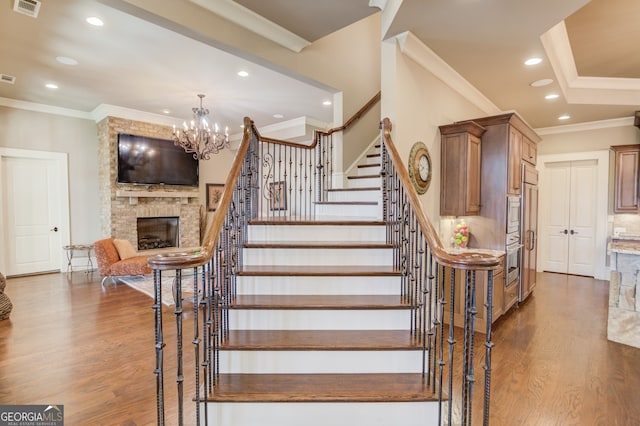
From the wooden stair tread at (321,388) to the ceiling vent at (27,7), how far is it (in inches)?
154

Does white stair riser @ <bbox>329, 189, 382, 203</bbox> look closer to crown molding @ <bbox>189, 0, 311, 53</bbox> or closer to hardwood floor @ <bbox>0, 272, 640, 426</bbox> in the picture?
crown molding @ <bbox>189, 0, 311, 53</bbox>

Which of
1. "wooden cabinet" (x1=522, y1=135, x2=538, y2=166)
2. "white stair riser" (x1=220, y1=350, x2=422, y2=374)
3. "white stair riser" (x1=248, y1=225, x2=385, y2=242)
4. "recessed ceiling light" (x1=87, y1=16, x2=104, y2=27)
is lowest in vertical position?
"white stair riser" (x1=220, y1=350, x2=422, y2=374)

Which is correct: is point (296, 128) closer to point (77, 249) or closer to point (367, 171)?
point (367, 171)

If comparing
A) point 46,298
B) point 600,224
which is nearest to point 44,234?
point 46,298

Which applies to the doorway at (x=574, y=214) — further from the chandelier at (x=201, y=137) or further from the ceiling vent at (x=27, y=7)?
the ceiling vent at (x=27, y=7)

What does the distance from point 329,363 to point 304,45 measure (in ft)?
11.6

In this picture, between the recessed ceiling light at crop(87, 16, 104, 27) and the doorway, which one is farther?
the doorway

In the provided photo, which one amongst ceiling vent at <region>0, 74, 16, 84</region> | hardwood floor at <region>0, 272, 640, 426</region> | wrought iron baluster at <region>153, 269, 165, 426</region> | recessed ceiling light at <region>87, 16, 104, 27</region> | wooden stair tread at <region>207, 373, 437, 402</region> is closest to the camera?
wrought iron baluster at <region>153, 269, 165, 426</region>

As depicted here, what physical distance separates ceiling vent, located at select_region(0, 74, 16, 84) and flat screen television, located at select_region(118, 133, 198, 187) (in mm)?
1763

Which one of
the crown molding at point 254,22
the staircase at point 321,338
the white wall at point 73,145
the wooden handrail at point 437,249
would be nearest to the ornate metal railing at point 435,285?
the wooden handrail at point 437,249

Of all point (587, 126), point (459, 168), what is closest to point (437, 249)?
point (459, 168)

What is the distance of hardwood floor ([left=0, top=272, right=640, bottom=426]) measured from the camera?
227 centimetres

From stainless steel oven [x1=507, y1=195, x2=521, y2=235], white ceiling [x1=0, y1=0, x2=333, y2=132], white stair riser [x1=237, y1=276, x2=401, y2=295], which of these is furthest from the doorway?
white stair riser [x1=237, y1=276, x2=401, y2=295]

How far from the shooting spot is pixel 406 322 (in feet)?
7.92
